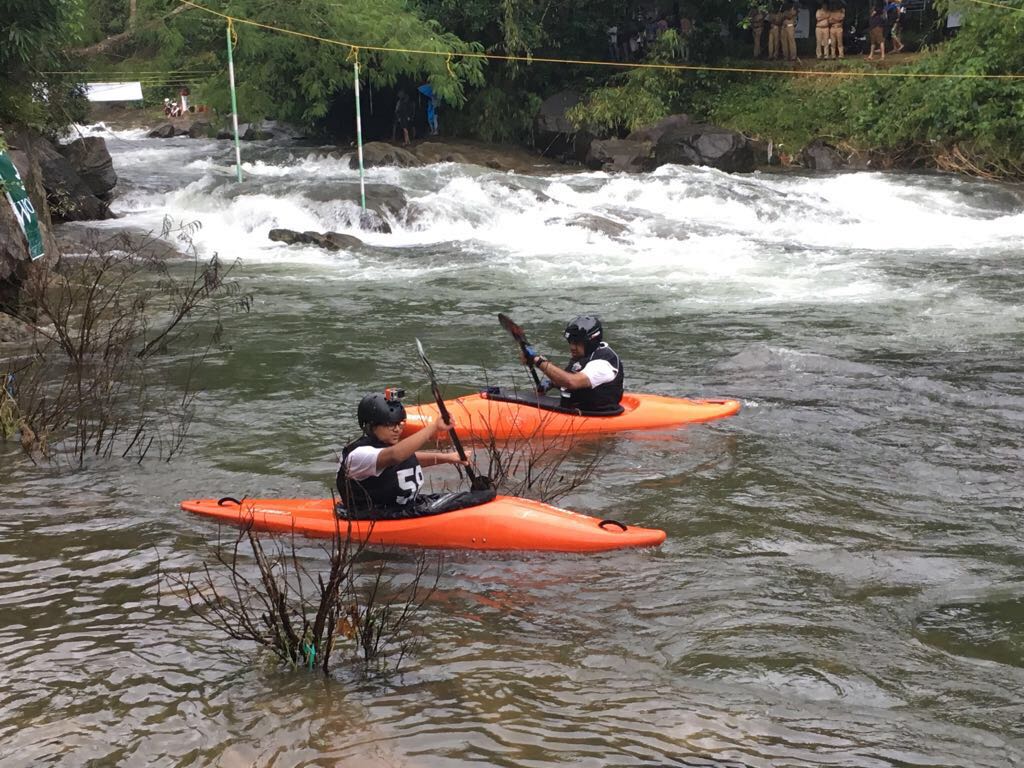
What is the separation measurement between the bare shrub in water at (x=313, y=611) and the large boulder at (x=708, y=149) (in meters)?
15.8

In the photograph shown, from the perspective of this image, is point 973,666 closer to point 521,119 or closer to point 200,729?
point 200,729

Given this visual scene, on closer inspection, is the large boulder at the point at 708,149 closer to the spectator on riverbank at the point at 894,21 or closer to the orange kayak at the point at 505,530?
the spectator on riverbank at the point at 894,21

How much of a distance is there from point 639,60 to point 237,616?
21.3 meters

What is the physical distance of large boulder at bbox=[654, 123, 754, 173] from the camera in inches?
760

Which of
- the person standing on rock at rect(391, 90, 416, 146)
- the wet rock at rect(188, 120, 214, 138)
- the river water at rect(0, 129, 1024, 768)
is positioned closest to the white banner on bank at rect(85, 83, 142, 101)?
the wet rock at rect(188, 120, 214, 138)

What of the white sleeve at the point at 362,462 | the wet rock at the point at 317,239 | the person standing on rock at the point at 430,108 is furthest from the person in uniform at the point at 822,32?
the white sleeve at the point at 362,462

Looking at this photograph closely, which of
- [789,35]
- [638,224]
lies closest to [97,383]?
[638,224]

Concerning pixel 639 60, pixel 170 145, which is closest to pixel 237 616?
pixel 639 60

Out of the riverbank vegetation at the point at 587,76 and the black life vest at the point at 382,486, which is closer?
the black life vest at the point at 382,486

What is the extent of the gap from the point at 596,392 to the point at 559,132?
52.4 ft

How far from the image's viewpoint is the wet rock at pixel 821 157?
1922 centimetres

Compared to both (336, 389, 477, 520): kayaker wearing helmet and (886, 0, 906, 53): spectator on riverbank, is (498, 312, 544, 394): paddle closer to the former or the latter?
(336, 389, 477, 520): kayaker wearing helmet

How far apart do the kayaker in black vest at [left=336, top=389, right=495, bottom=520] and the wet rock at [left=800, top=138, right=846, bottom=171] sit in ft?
51.5

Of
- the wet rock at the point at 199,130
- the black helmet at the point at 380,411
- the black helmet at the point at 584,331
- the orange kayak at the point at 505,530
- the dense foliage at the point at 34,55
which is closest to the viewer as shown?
the black helmet at the point at 380,411
